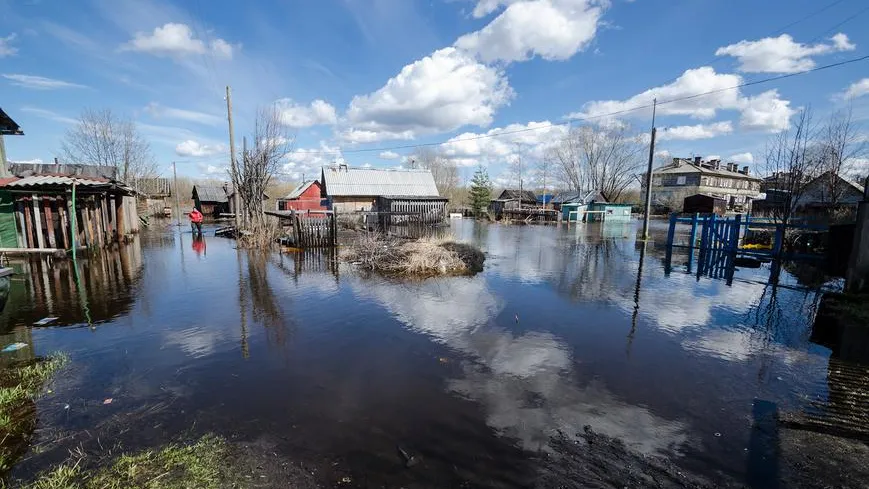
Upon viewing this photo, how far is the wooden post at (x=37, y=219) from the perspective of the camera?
1252 cm

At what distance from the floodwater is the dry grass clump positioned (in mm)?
1457

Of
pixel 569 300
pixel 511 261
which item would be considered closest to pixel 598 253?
pixel 511 261

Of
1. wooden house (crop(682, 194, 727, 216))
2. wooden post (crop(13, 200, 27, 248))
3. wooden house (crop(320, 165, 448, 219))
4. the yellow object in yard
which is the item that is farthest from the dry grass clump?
wooden house (crop(682, 194, 727, 216))

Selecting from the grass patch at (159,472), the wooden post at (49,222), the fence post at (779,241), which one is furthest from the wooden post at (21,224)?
the fence post at (779,241)

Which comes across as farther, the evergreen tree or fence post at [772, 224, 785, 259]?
the evergreen tree

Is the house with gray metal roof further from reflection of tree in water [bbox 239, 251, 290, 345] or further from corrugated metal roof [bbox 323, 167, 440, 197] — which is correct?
reflection of tree in water [bbox 239, 251, 290, 345]

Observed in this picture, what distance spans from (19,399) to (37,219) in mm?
12695

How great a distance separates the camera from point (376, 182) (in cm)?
4062

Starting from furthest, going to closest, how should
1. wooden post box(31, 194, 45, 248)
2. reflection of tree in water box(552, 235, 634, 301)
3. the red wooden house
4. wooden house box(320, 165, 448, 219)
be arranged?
the red wooden house, wooden house box(320, 165, 448, 219), wooden post box(31, 194, 45, 248), reflection of tree in water box(552, 235, 634, 301)

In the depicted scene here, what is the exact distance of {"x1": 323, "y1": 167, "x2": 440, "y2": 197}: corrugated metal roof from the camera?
39125mm

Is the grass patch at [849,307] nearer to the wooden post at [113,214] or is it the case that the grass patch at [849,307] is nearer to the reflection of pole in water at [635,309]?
the reflection of pole in water at [635,309]

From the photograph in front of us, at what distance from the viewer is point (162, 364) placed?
5.30 m

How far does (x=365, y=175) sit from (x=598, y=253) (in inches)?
1153

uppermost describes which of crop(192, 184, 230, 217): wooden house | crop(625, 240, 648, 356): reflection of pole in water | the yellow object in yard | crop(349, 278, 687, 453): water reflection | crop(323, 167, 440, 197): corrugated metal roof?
crop(323, 167, 440, 197): corrugated metal roof
